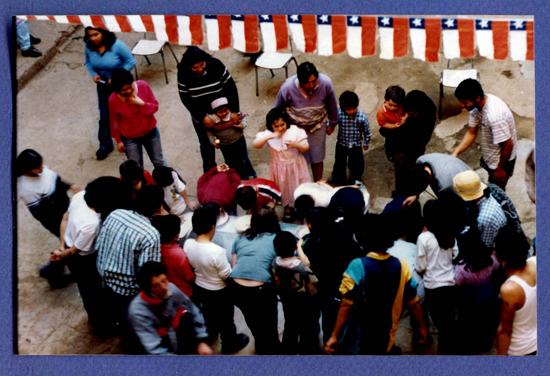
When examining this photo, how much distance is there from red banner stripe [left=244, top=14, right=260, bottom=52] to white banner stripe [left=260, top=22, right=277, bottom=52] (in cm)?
5

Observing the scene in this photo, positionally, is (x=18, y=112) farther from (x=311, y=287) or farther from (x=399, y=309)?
(x=399, y=309)

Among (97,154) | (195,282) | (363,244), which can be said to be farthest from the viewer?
(97,154)

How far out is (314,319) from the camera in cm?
399

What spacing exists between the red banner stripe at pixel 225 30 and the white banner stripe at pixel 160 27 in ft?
1.17

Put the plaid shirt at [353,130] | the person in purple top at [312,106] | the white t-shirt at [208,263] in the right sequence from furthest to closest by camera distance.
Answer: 1. the plaid shirt at [353,130]
2. the person in purple top at [312,106]
3. the white t-shirt at [208,263]

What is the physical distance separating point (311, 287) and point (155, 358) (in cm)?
112

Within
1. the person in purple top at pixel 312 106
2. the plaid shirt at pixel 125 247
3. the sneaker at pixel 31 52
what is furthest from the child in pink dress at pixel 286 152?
the sneaker at pixel 31 52

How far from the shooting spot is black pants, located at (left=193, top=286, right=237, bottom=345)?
406 cm

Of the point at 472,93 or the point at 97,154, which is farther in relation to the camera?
the point at 97,154

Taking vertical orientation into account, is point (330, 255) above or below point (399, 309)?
above

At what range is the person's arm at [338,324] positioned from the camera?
384 centimetres

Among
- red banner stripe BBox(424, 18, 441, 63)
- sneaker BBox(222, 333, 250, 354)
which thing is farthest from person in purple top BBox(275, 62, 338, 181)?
sneaker BBox(222, 333, 250, 354)

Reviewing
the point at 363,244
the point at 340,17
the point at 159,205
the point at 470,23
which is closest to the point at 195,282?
the point at 159,205

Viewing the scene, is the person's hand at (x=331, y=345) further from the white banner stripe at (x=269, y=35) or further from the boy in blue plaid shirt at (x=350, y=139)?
the white banner stripe at (x=269, y=35)
